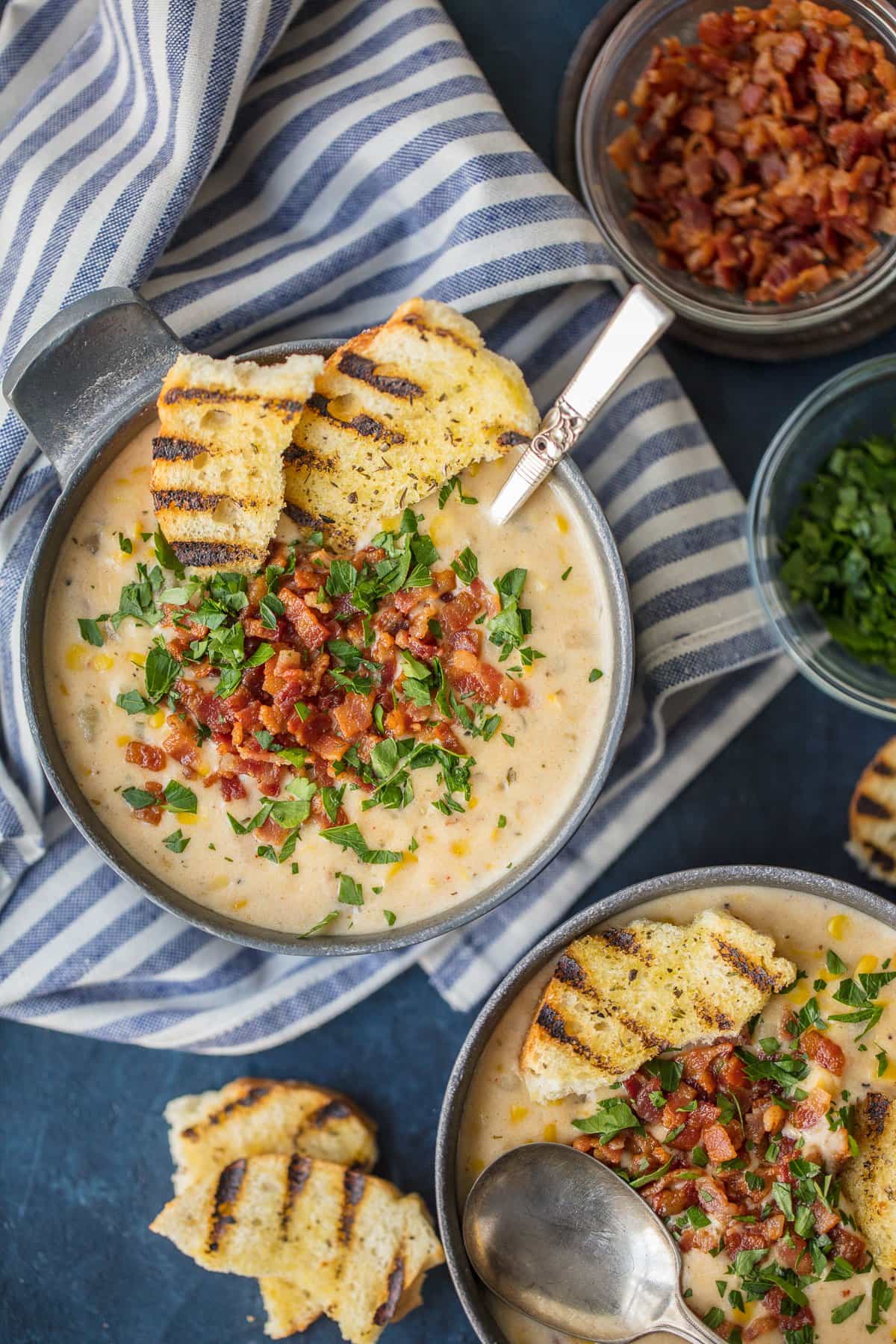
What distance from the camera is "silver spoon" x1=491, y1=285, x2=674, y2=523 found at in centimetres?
252

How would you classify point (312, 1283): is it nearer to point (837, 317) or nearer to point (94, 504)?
point (94, 504)

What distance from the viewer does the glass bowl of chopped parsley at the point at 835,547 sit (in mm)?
3420

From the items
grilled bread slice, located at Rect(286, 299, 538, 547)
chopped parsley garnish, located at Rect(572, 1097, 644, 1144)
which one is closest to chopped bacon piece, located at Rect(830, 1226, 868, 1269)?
chopped parsley garnish, located at Rect(572, 1097, 644, 1144)

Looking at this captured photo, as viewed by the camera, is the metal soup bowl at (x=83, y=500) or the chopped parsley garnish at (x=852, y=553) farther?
the chopped parsley garnish at (x=852, y=553)

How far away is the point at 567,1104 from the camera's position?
9.74ft

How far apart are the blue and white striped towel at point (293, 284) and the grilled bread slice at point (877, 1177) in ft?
3.25

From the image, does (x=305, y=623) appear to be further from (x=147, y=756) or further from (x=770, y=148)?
(x=770, y=148)

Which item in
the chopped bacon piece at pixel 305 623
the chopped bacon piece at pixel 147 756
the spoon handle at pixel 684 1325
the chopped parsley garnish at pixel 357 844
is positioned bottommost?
the spoon handle at pixel 684 1325

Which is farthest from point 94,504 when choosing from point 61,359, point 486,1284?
point 486,1284

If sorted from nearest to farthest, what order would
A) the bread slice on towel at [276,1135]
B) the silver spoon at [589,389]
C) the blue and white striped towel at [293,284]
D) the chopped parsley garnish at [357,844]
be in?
the silver spoon at [589,389]
the chopped parsley garnish at [357,844]
the blue and white striped towel at [293,284]
the bread slice on towel at [276,1135]

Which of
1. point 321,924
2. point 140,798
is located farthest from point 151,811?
point 321,924

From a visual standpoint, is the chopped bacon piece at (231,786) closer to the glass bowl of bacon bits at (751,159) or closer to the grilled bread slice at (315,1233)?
the grilled bread slice at (315,1233)

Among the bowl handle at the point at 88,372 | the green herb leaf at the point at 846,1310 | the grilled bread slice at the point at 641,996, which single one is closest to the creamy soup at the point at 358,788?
the bowl handle at the point at 88,372

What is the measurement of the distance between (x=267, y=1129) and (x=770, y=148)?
10.6 feet
